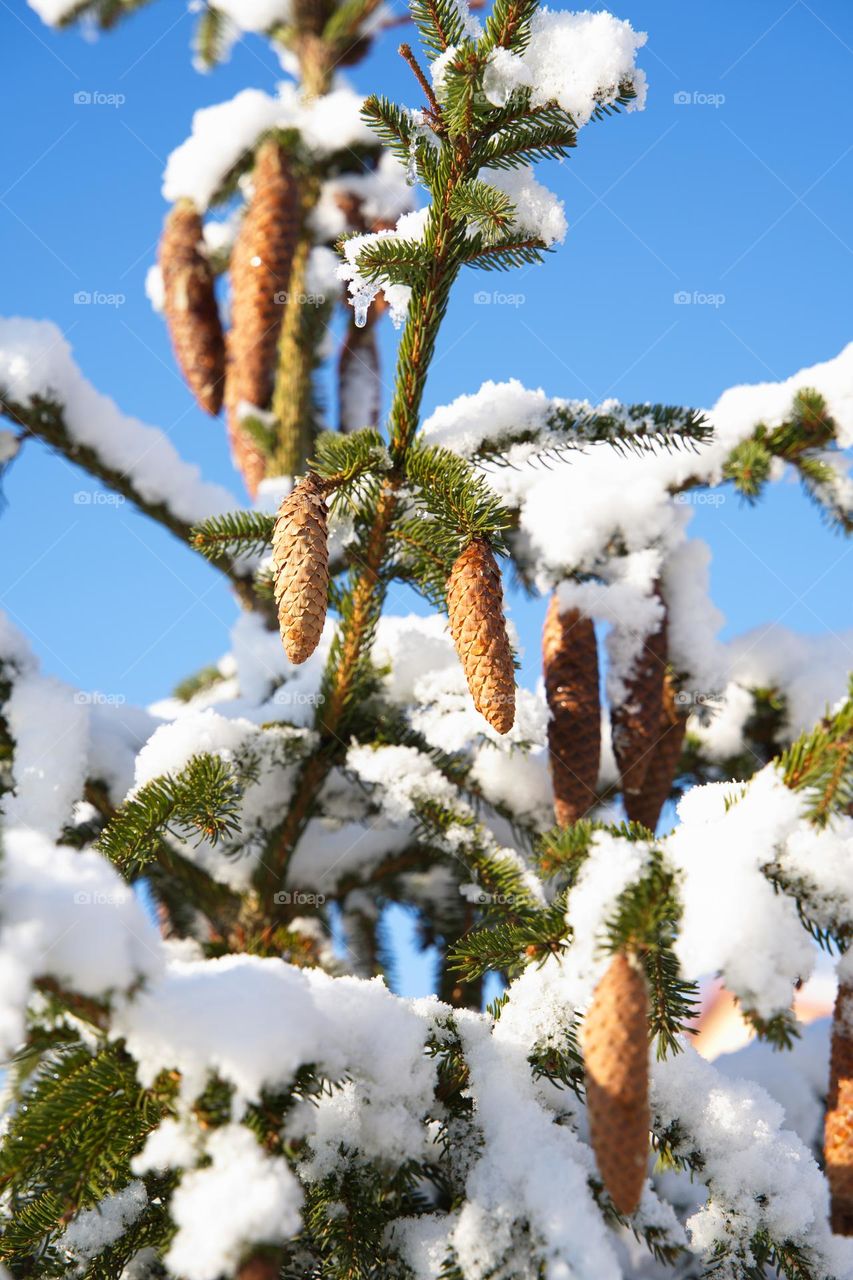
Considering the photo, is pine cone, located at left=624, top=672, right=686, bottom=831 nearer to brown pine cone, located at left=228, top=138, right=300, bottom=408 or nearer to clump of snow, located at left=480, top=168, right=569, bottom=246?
clump of snow, located at left=480, top=168, right=569, bottom=246

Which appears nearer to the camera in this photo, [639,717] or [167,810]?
[167,810]

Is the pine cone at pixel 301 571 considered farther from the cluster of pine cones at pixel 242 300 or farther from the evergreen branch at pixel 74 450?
the cluster of pine cones at pixel 242 300

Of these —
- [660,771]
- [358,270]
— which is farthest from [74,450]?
[660,771]

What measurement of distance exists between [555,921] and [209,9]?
447 cm

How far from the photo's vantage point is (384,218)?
373 centimetres

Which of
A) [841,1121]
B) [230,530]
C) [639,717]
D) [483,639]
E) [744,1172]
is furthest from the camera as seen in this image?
[639,717]

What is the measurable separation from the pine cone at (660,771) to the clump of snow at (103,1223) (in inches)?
55.1

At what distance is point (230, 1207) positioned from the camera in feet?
3.46

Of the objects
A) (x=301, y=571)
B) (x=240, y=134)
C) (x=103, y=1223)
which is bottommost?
(x=103, y=1223)

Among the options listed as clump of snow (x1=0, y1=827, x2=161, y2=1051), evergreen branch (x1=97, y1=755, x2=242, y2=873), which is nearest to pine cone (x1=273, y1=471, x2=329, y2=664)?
evergreen branch (x1=97, y1=755, x2=242, y2=873)

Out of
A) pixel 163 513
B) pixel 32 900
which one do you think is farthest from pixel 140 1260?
pixel 163 513

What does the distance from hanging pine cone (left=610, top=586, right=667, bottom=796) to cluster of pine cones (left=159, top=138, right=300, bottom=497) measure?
5.90 feet

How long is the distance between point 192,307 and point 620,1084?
325 centimetres

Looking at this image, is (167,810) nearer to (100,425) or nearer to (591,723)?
(591,723)
